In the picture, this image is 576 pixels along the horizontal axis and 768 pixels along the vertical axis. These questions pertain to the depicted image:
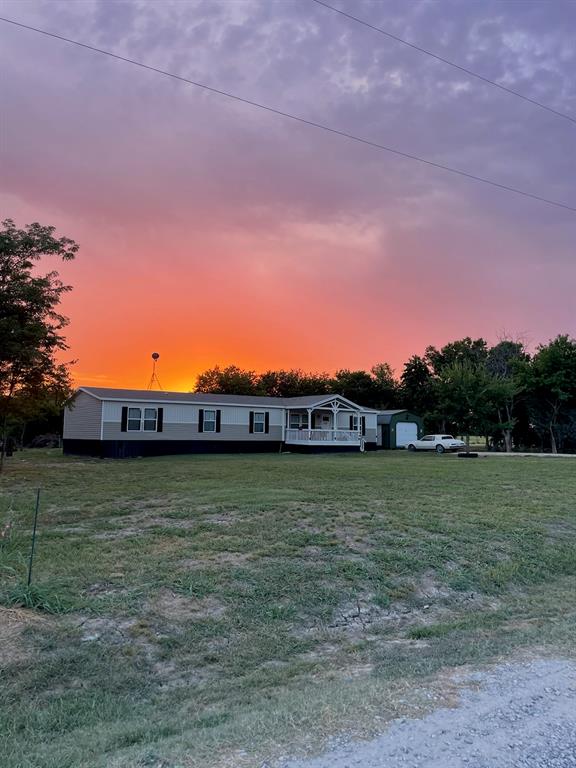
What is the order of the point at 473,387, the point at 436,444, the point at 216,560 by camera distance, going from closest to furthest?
the point at 216,560 → the point at 473,387 → the point at 436,444

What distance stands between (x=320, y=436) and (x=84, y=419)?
12.8 meters

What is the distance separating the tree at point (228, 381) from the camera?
49.1 m

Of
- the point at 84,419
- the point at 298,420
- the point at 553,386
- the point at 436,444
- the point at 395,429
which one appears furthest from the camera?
the point at 395,429

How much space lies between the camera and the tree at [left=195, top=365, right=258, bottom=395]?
1934 inches

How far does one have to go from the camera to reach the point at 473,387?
32.0 metres

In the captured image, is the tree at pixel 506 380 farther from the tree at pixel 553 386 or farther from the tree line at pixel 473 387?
the tree at pixel 553 386

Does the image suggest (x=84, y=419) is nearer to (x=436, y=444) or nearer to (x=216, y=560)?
(x=436, y=444)

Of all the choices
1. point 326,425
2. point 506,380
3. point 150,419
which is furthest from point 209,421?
point 506,380

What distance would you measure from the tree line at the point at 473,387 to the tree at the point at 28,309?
23.5 metres

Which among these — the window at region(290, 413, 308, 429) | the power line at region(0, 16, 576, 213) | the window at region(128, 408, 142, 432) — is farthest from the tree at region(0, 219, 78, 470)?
the window at region(290, 413, 308, 429)

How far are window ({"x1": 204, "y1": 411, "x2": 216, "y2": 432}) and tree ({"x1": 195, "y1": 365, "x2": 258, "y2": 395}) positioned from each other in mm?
19647

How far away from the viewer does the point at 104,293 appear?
17.3 meters

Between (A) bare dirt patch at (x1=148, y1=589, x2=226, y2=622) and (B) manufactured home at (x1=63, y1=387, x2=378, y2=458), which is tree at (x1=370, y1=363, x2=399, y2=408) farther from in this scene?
(A) bare dirt patch at (x1=148, y1=589, x2=226, y2=622)

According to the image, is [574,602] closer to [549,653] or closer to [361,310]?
[549,653]
